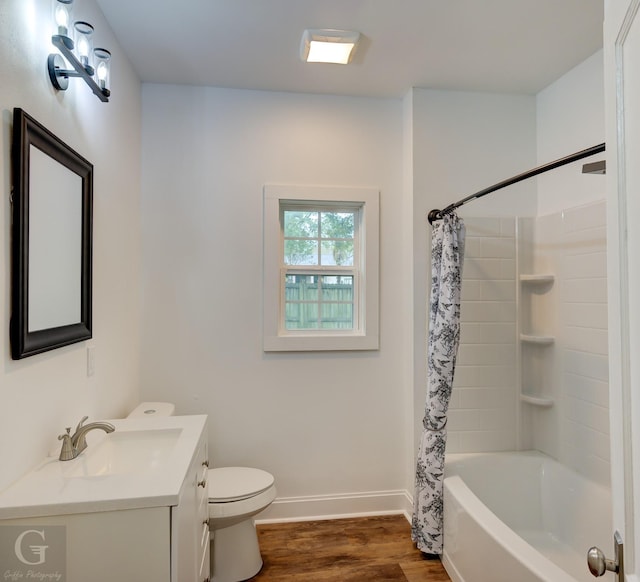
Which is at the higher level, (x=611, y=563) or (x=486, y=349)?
(x=486, y=349)

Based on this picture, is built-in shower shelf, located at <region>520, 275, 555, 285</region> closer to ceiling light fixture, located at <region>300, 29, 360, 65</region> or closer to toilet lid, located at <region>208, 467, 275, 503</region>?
ceiling light fixture, located at <region>300, 29, 360, 65</region>

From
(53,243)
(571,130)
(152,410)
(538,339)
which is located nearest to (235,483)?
(152,410)

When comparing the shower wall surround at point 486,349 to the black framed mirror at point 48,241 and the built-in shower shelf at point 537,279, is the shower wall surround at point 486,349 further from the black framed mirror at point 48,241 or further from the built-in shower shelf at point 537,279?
the black framed mirror at point 48,241

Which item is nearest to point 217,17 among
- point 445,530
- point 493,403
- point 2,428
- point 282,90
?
point 282,90

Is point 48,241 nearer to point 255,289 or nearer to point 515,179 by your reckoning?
point 255,289

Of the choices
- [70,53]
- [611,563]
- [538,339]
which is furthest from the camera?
[538,339]

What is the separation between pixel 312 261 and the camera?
2846 mm

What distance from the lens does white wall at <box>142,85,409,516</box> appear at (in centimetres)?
262

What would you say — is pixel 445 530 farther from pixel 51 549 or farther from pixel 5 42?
pixel 5 42

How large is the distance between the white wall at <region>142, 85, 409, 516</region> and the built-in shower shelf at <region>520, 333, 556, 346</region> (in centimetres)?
74

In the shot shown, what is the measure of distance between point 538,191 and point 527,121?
1.53ft

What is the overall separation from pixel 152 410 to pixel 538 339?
226 centimetres

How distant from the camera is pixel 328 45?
7.12 ft

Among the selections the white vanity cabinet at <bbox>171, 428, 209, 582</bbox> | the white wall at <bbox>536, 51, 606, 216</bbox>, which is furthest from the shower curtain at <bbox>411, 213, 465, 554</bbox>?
the white vanity cabinet at <bbox>171, 428, 209, 582</bbox>
